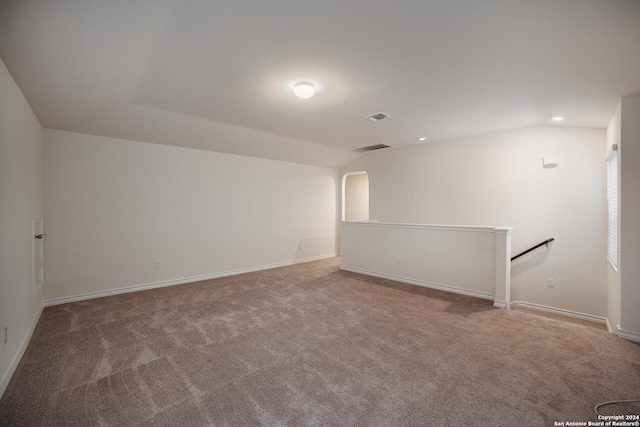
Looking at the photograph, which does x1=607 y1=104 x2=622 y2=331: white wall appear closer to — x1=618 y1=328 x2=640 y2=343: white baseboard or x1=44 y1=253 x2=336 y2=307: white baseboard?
x1=618 y1=328 x2=640 y2=343: white baseboard

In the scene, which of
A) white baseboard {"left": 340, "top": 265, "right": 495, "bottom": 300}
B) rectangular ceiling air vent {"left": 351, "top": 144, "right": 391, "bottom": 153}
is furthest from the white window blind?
rectangular ceiling air vent {"left": 351, "top": 144, "right": 391, "bottom": 153}

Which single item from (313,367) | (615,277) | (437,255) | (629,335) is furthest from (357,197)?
(313,367)

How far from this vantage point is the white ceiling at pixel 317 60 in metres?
1.70

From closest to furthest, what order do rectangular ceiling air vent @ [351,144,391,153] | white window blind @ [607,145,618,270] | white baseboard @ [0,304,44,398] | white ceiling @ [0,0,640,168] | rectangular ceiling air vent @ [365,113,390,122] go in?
white ceiling @ [0,0,640,168] → white baseboard @ [0,304,44,398] → white window blind @ [607,145,618,270] → rectangular ceiling air vent @ [365,113,390,122] → rectangular ceiling air vent @ [351,144,391,153]

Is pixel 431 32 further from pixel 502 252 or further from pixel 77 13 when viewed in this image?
pixel 502 252

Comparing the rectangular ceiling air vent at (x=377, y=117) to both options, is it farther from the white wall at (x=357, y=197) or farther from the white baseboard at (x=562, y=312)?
the white wall at (x=357, y=197)

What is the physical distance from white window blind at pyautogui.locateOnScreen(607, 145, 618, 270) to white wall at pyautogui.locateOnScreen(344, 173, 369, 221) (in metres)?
5.48

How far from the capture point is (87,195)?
3.95m

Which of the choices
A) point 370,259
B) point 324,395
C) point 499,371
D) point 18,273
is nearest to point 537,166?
point 370,259

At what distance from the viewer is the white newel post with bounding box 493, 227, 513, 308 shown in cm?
362

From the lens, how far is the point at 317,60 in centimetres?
233

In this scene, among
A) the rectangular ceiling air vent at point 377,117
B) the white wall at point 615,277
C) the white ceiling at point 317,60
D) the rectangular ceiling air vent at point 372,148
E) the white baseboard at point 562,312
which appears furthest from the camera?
the rectangular ceiling air vent at point 372,148

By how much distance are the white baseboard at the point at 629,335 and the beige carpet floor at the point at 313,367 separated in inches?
4.5

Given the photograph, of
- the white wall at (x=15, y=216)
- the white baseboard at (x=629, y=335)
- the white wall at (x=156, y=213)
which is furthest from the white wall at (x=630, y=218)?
the white wall at (x=15, y=216)
